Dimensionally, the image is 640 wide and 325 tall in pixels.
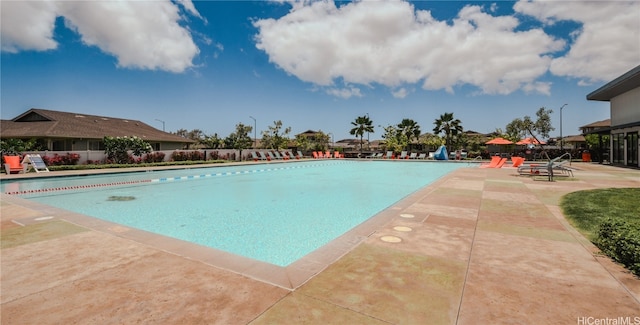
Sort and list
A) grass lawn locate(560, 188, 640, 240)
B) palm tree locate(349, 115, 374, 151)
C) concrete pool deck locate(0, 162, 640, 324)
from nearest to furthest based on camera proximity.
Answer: concrete pool deck locate(0, 162, 640, 324) → grass lawn locate(560, 188, 640, 240) → palm tree locate(349, 115, 374, 151)

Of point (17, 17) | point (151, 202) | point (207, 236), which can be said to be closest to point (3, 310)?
point (207, 236)

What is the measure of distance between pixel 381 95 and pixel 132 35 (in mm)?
38023

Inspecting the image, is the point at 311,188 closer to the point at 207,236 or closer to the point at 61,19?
the point at 207,236

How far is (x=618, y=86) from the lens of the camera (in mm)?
17500

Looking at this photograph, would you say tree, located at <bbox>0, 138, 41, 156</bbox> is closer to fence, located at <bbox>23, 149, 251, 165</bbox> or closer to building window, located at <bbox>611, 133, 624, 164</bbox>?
fence, located at <bbox>23, 149, 251, 165</bbox>

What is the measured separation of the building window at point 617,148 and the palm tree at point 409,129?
88.1 feet

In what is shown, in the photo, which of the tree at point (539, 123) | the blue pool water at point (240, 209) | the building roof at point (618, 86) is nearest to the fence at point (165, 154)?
the blue pool water at point (240, 209)

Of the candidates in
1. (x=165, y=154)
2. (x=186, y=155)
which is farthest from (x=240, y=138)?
(x=165, y=154)

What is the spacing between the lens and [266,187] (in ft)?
40.8

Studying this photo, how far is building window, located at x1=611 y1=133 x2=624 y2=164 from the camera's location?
20228 mm

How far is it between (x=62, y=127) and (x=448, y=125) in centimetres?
4416

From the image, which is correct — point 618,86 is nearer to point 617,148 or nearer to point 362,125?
point 617,148

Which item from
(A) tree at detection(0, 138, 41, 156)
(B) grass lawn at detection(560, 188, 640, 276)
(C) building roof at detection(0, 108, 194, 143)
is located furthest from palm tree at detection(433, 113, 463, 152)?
(A) tree at detection(0, 138, 41, 156)

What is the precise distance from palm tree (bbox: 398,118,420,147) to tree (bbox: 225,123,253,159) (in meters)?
25.3
